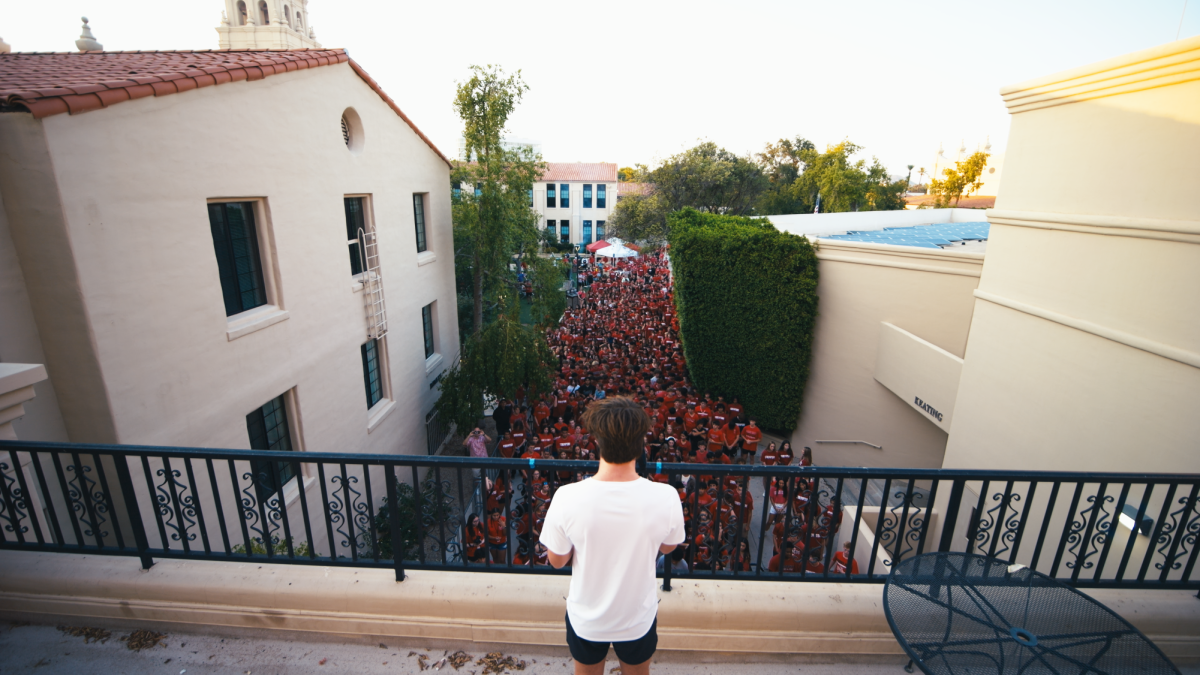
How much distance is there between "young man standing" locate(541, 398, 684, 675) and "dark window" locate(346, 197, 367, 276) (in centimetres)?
844

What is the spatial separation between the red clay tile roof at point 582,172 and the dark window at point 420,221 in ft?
102

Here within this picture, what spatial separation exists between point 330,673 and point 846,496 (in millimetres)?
10888

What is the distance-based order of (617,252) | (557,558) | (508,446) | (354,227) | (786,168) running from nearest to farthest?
(557,558)
(354,227)
(508,446)
(617,252)
(786,168)

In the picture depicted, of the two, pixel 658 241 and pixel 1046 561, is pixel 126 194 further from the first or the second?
pixel 658 241

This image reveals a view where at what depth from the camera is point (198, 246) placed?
558 centimetres

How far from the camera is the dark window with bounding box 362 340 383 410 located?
9.84m

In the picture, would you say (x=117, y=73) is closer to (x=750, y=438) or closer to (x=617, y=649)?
(x=617, y=649)

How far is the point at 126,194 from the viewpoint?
4.72 m

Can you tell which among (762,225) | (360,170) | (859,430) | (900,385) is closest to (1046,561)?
(900,385)

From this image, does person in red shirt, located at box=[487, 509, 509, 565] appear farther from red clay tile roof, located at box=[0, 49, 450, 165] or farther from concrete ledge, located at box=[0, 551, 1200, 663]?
red clay tile roof, located at box=[0, 49, 450, 165]

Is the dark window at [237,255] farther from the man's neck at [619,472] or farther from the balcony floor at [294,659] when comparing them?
the man's neck at [619,472]

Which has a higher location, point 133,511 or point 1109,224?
point 1109,224

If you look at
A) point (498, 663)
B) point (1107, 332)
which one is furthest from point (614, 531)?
point (1107, 332)

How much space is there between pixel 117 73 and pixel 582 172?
4037 centimetres
